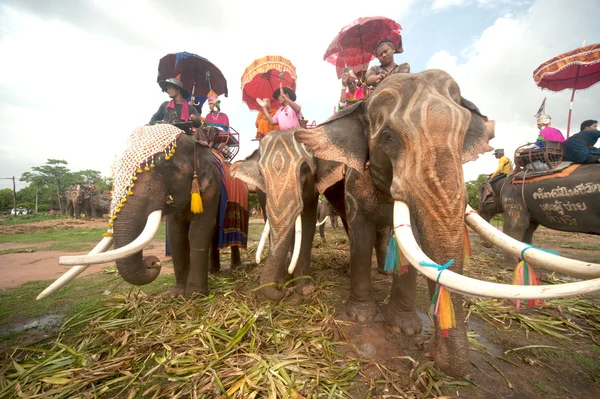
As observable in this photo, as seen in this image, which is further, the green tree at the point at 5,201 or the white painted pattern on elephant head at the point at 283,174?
the green tree at the point at 5,201

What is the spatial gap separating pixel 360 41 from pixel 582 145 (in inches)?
180

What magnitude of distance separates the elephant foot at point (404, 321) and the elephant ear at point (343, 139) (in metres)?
1.60

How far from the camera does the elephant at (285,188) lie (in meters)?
2.80

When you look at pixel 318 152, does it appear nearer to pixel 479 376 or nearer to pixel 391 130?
pixel 391 130

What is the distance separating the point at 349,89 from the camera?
176 inches

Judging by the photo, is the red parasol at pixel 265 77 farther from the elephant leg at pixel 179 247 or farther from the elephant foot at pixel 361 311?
the elephant foot at pixel 361 311

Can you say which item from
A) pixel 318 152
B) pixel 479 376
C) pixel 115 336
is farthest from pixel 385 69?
pixel 115 336

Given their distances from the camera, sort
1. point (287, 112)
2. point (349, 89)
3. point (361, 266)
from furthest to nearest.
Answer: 1. point (287, 112)
2. point (349, 89)
3. point (361, 266)

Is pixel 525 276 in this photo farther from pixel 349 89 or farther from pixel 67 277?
pixel 349 89

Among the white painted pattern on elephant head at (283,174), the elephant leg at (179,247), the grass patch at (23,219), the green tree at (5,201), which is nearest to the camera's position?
the white painted pattern on elephant head at (283,174)

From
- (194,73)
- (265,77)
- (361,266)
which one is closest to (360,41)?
(265,77)

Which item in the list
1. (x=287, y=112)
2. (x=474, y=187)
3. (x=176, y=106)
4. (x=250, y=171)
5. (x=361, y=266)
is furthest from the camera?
(x=474, y=187)

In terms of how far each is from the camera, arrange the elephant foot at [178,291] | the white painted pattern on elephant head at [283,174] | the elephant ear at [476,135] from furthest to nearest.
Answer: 1. the elephant foot at [178,291]
2. the white painted pattern on elephant head at [283,174]
3. the elephant ear at [476,135]

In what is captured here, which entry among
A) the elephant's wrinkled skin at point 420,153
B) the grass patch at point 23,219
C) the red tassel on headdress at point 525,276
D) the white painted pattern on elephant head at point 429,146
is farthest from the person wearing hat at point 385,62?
the grass patch at point 23,219
